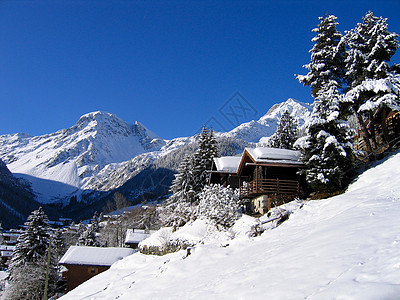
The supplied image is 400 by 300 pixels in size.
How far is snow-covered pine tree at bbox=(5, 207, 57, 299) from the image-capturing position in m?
36.2

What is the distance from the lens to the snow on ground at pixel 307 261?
6.49 m

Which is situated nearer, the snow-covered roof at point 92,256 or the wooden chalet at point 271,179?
the wooden chalet at point 271,179

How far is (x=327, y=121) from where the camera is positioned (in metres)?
21.4

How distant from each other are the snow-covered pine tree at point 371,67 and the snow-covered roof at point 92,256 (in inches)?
1418

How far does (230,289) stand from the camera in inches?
345

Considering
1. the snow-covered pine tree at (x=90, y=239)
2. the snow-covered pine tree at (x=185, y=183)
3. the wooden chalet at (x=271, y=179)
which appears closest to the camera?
the wooden chalet at (x=271, y=179)

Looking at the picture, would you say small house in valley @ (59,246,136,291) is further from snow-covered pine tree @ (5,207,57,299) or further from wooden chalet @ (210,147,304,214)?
wooden chalet @ (210,147,304,214)

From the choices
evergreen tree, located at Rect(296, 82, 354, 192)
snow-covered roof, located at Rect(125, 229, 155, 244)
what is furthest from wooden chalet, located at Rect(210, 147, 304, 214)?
snow-covered roof, located at Rect(125, 229, 155, 244)

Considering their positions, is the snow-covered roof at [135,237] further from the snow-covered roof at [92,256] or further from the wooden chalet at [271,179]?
the wooden chalet at [271,179]

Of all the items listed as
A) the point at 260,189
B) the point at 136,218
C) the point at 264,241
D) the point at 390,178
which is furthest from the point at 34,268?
the point at 136,218

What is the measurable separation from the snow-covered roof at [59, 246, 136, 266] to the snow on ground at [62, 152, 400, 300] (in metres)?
25.2

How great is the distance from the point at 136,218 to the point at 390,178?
79.6 m

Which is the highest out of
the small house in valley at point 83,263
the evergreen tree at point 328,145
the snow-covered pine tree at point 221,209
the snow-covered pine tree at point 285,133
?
the snow-covered pine tree at point 285,133

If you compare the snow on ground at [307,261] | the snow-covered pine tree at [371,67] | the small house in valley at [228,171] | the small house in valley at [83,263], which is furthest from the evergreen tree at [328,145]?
the small house in valley at [83,263]
